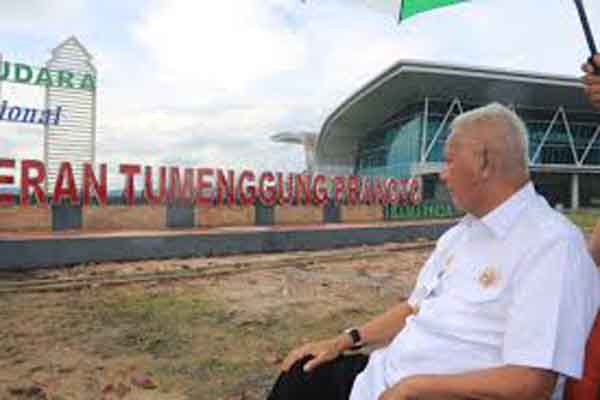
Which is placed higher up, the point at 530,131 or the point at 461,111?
the point at 461,111

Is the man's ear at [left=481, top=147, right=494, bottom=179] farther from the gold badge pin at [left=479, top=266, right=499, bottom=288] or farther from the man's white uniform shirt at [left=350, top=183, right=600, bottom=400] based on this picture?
the gold badge pin at [left=479, top=266, right=499, bottom=288]

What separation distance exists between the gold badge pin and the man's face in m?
0.23

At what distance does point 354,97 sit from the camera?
43656 millimetres

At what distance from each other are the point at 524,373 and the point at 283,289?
7463 millimetres

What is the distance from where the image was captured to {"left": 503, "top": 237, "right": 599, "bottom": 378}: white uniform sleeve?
1.57 metres

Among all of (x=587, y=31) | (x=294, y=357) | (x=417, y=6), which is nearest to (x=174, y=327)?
(x=294, y=357)

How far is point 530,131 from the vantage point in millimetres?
41188

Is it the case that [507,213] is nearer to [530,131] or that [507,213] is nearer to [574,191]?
[530,131]

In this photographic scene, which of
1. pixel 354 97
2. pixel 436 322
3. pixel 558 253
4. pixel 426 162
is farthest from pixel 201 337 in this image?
pixel 354 97

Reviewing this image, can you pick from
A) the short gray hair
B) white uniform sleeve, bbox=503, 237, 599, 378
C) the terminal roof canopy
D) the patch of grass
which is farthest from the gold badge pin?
the terminal roof canopy

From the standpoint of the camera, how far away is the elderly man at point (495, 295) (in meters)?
1.59

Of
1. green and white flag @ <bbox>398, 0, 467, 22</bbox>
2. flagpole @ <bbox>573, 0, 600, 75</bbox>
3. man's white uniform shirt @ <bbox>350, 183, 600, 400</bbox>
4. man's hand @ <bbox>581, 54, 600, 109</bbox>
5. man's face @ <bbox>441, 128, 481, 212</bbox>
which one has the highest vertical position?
green and white flag @ <bbox>398, 0, 467, 22</bbox>

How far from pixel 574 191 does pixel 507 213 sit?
44959 mm

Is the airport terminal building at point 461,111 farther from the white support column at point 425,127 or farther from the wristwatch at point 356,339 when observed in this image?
the wristwatch at point 356,339
